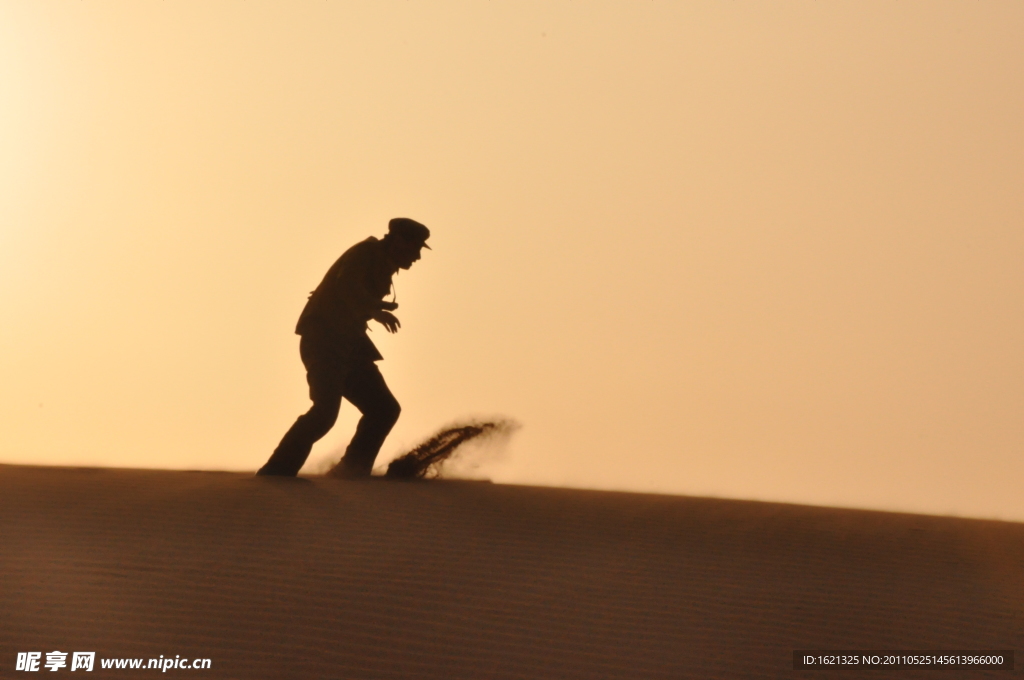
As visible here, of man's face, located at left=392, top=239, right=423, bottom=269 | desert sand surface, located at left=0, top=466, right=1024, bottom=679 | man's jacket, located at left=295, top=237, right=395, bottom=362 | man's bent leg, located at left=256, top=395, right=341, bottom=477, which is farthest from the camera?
man's face, located at left=392, top=239, right=423, bottom=269

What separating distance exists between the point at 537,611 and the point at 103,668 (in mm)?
1452

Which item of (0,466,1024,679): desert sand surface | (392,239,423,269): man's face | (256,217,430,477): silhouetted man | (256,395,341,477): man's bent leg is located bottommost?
(0,466,1024,679): desert sand surface

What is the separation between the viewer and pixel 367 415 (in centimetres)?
655

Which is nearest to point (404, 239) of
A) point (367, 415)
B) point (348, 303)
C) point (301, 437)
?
point (348, 303)

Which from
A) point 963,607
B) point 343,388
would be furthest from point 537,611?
point 343,388

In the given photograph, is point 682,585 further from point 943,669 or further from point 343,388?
point 343,388

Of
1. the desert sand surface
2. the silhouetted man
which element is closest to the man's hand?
the silhouetted man

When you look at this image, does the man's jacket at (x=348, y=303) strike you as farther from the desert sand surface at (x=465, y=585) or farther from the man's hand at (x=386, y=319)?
the desert sand surface at (x=465, y=585)

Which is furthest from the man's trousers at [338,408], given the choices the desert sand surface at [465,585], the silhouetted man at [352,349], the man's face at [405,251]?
the man's face at [405,251]

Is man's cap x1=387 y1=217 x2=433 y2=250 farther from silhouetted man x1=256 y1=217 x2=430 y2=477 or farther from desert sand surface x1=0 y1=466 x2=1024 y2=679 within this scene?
desert sand surface x1=0 y1=466 x2=1024 y2=679

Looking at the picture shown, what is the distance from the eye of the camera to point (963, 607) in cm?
418

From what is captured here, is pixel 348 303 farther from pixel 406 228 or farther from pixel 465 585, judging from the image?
pixel 465 585

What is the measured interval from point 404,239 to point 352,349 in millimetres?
736

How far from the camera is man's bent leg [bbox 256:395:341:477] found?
6344 millimetres
